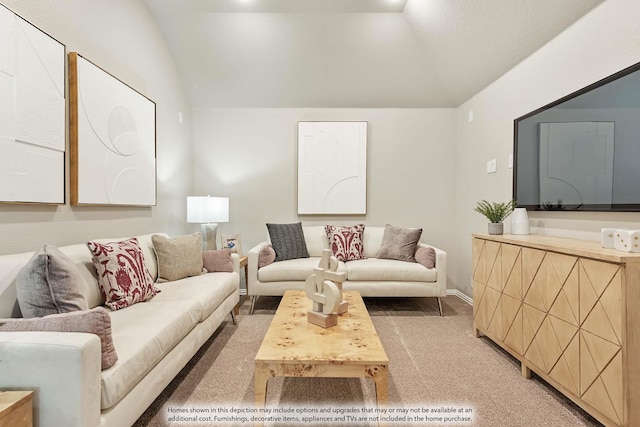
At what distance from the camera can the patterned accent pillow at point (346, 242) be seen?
352 centimetres

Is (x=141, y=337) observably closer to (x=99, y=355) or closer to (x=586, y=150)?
(x=99, y=355)

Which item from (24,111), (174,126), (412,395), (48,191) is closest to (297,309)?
(412,395)

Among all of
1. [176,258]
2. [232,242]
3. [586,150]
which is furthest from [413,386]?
[232,242]

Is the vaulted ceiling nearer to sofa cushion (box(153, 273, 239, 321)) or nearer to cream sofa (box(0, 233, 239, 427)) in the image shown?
sofa cushion (box(153, 273, 239, 321))

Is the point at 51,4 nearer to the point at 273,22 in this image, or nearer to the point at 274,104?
the point at 273,22

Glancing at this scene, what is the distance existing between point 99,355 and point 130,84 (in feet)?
7.94

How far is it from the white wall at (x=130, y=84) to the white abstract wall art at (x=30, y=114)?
0.08 metres

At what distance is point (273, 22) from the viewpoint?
3229mm

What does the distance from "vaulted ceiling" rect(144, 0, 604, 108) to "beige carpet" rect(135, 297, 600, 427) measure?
2453 millimetres

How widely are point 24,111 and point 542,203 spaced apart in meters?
3.42

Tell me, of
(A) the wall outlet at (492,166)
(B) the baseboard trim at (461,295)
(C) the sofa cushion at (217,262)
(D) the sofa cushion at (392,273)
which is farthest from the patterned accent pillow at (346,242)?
(A) the wall outlet at (492,166)

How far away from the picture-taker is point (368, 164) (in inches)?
158

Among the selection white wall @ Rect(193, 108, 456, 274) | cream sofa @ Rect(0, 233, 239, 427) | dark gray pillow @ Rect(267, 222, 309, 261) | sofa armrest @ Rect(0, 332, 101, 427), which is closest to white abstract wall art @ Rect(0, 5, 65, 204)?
cream sofa @ Rect(0, 233, 239, 427)

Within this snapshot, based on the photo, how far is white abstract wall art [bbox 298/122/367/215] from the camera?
3967 mm
